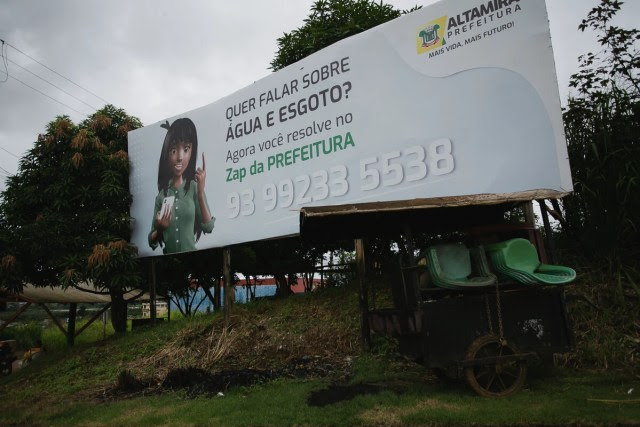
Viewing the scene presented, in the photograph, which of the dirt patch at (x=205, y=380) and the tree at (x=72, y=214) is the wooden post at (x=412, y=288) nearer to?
the dirt patch at (x=205, y=380)

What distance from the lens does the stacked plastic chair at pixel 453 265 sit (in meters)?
5.48

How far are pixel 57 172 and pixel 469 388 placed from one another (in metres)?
11.8

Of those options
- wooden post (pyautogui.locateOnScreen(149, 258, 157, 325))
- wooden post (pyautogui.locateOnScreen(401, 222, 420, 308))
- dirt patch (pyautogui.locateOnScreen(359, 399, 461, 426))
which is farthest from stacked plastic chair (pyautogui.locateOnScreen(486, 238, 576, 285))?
wooden post (pyautogui.locateOnScreen(149, 258, 157, 325))

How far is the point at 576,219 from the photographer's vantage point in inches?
304

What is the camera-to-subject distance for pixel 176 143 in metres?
12.0

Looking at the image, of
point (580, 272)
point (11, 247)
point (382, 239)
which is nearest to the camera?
point (580, 272)

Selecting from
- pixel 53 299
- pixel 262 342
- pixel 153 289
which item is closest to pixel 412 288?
pixel 262 342

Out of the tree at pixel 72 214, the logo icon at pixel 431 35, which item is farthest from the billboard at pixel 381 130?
the tree at pixel 72 214

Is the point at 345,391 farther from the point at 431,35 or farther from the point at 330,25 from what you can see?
the point at 330,25

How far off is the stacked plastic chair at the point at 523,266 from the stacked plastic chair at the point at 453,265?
0.17m

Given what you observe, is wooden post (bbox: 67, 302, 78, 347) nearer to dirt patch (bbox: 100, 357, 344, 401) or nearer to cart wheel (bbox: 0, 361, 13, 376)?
cart wheel (bbox: 0, 361, 13, 376)

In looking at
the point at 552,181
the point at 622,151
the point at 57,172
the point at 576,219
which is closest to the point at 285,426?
the point at 552,181

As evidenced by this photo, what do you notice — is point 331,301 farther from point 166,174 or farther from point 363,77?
point 166,174

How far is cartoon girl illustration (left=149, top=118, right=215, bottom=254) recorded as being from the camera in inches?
444
